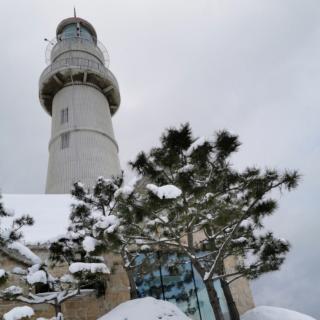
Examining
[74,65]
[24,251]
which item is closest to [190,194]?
[24,251]

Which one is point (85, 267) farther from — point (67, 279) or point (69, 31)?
point (69, 31)

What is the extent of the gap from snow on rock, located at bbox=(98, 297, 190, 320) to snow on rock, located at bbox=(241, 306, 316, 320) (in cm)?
482

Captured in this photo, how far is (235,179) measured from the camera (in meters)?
7.37

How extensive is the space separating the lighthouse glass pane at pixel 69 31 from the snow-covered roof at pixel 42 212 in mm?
14884

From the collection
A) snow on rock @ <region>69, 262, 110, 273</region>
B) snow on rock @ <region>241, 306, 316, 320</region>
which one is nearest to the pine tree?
snow on rock @ <region>69, 262, 110, 273</region>

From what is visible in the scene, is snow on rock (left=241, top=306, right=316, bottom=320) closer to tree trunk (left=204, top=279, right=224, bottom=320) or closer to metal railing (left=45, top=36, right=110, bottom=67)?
tree trunk (left=204, top=279, right=224, bottom=320)

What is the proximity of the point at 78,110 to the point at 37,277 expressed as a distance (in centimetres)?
1461

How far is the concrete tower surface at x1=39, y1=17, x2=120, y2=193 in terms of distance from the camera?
1955 cm

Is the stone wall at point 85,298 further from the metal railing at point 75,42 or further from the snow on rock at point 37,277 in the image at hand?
the metal railing at point 75,42

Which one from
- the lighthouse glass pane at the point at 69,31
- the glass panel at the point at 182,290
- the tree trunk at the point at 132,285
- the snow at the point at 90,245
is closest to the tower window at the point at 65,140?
the lighthouse glass pane at the point at 69,31

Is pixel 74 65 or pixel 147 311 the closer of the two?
pixel 147 311

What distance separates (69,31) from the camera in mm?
26625

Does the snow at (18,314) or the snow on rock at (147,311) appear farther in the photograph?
the snow on rock at (147,311)

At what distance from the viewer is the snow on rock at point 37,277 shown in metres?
8.04
